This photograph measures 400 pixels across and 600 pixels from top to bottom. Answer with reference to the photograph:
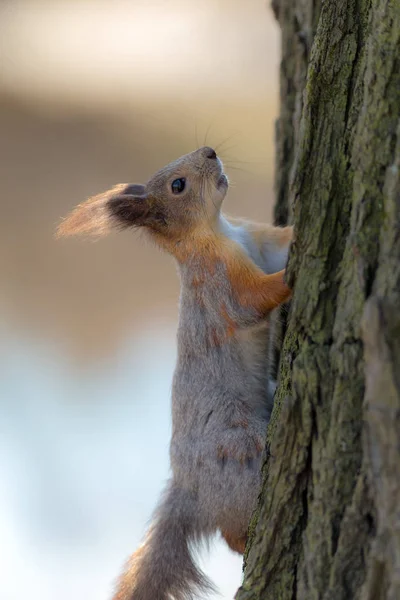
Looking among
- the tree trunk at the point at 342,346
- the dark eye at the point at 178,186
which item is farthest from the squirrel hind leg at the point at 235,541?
the dark eye at the point at 178,186

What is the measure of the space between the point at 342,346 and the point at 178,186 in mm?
1606

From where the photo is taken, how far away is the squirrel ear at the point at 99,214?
11.0 ft

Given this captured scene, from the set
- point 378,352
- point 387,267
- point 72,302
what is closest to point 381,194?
point 387,267

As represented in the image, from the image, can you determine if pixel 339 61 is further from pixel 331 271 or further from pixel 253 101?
pixel 253 101

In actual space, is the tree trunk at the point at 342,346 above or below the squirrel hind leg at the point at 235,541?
above

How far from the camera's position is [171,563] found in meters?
3.02

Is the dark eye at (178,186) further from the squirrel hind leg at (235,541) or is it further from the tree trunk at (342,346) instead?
the squirrel hind leg at (235,541)

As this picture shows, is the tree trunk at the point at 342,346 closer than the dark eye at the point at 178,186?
Yes

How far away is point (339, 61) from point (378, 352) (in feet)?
2.90

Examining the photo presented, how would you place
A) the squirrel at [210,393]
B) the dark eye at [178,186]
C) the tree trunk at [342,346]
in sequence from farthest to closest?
the dark eye at [178,186]
the squirrel at [210,393]
the tree trunk at [342,346]

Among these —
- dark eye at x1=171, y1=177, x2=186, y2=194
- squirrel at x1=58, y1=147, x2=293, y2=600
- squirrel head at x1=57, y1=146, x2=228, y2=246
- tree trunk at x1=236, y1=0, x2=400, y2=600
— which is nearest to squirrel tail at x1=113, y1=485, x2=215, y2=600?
squirrel at x1=58, y1=147, x2=293, y2=600

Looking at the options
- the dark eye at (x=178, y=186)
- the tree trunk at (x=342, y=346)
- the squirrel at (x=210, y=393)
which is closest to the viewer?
the tree trunk at (x=342, y=346)

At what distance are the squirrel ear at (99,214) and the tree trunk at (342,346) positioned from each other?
1.13 m

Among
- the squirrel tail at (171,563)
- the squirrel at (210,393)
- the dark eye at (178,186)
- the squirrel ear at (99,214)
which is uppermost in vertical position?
the dark eye at (178,186)
